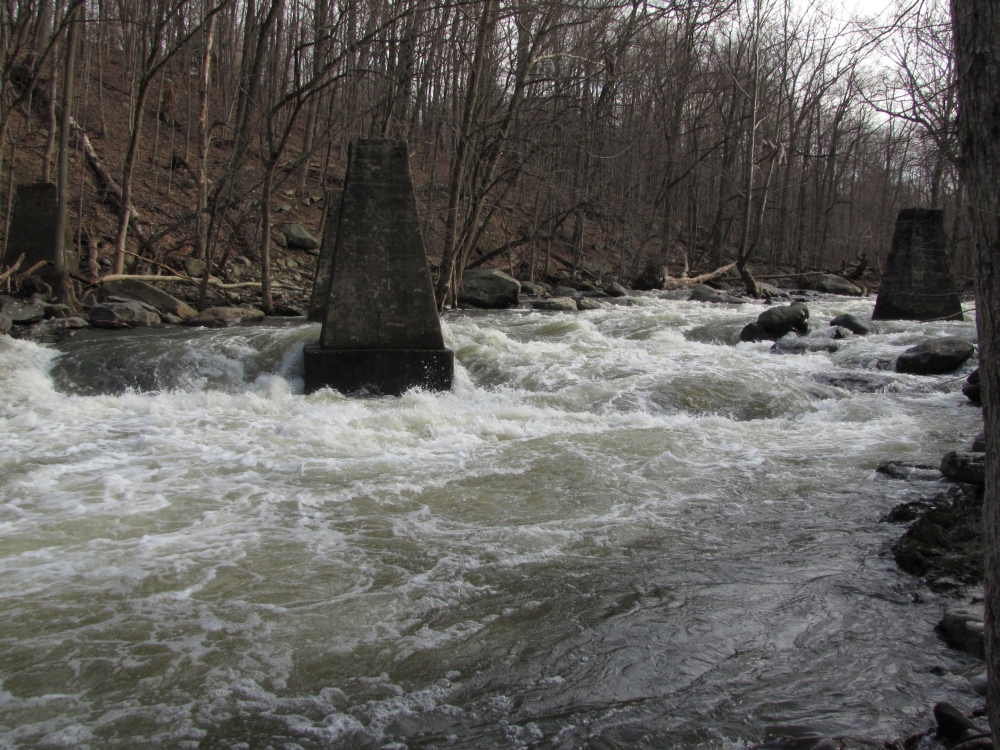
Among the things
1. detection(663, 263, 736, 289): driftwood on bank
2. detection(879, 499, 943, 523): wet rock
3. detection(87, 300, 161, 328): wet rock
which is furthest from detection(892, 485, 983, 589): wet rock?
detection(663, 263, 736, 289): driftwood on bank

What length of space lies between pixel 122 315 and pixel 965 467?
11.9 m

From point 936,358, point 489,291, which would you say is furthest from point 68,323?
point 936,358

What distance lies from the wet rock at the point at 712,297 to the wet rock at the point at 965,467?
14.4 meters

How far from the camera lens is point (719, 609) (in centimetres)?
396

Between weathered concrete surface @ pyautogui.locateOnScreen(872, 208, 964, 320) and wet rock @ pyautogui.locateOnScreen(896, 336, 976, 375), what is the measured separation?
185 inches

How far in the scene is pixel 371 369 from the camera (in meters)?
9.38

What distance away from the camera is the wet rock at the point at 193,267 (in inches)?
664

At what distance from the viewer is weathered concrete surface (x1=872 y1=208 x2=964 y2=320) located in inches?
→ 592

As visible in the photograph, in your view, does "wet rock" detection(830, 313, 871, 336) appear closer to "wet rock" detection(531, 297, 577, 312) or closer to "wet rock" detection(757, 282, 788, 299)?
"wet rock" detection(531, 297, 577, 312)

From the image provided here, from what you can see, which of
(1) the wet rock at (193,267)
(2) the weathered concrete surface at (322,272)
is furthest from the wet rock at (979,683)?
(1) the wet rock at (193,267)

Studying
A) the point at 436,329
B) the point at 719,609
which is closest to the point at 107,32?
the point at 436,329

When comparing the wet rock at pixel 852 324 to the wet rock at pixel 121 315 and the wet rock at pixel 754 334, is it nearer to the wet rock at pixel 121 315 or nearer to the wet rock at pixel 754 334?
the wet rock at pixel 754 334

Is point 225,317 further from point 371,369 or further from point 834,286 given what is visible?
point 834,286

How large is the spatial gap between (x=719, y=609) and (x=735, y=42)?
25076 millimetres
